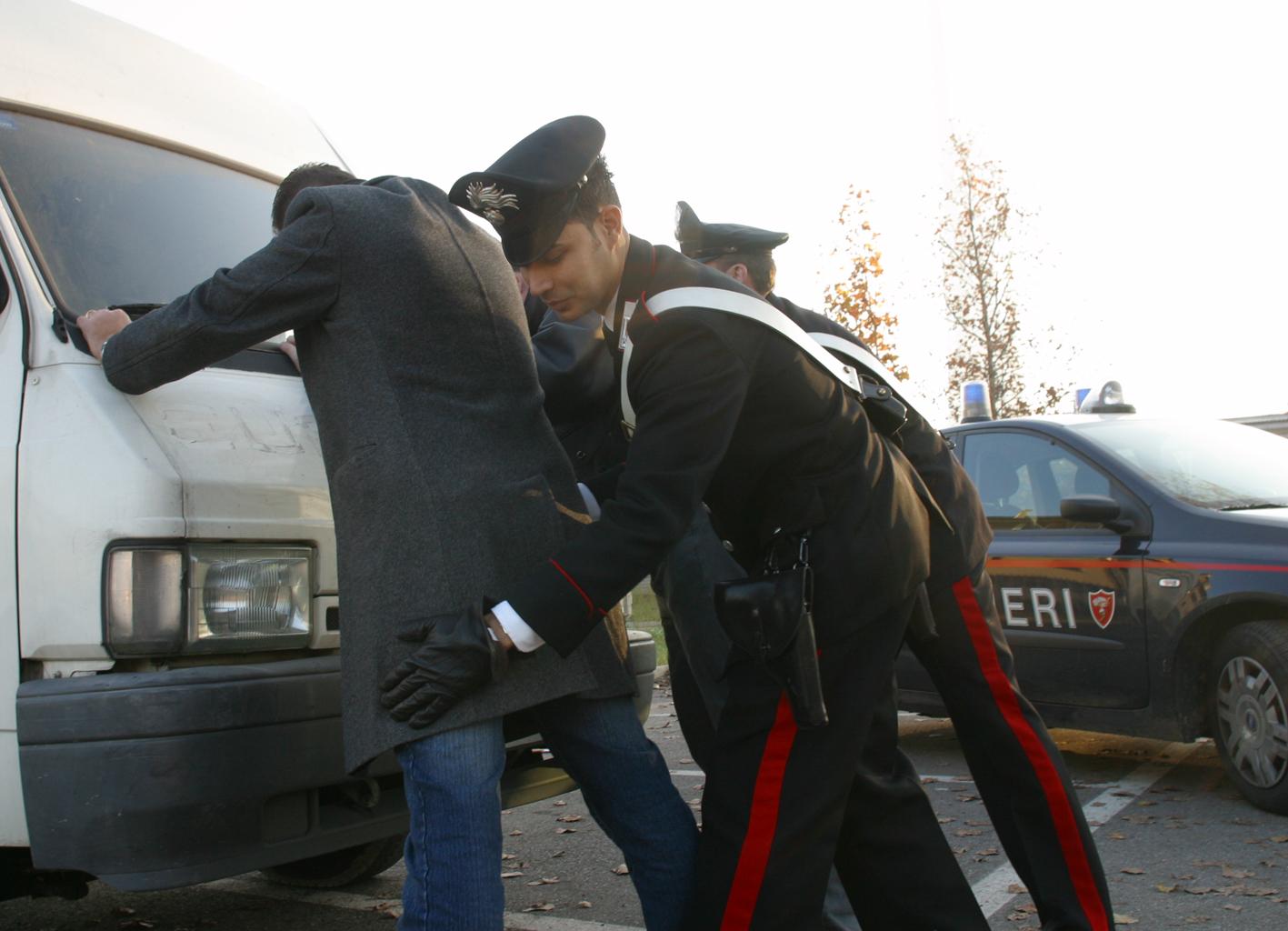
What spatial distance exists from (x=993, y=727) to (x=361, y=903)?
2.23 m

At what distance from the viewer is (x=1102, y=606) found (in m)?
5.45

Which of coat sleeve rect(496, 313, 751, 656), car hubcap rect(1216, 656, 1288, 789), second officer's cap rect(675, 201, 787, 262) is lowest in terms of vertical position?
car hubcap rect(1216, 656, 1288, 789)

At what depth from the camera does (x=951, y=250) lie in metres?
22.4

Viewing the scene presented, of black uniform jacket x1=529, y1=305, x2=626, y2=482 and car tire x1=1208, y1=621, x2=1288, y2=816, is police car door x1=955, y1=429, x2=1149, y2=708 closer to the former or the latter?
car tire x1=1208, y1=621, x2=1288, y2=816

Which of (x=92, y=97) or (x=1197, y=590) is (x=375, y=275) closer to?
(x=92, y=97)

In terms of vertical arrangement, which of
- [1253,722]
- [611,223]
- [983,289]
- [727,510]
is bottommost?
[1253,722]

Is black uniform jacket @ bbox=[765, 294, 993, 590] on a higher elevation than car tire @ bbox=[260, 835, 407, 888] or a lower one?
higher

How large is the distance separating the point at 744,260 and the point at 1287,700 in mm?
2741

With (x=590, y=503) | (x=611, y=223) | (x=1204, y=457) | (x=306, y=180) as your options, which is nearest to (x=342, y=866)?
(x=590, y=503)

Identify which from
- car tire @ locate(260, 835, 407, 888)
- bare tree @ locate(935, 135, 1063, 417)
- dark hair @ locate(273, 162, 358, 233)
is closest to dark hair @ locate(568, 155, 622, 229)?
dark hair @ locate(273, 162, 358, 233)

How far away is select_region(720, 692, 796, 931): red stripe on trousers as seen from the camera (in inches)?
93.1

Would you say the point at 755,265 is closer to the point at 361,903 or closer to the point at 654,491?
the point at 654,491

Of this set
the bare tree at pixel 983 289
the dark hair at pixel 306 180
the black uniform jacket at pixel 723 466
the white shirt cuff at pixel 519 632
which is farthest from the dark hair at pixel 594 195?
the bare tree at pixel 983 289

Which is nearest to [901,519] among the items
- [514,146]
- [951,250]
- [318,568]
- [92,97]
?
[514,146]
